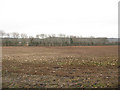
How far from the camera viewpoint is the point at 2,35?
1606 inches

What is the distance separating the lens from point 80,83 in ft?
14.7

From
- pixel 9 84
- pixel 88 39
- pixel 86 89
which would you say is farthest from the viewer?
pixel 88 39

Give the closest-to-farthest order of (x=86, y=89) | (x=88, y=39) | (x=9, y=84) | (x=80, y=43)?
(x=86, y=89) < (x=9, y=84) < (x=80, y=43) < (x=88, y=39)

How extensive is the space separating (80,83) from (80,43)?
32.5 metres

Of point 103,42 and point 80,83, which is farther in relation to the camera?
point 103,42

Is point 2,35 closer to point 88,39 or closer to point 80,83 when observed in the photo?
point 88,39

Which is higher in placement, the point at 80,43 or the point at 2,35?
the point at 2,35

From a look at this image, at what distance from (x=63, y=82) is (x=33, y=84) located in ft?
3.47

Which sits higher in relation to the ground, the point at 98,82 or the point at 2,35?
the point at 2,35

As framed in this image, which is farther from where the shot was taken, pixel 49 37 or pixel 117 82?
pixel 49 37

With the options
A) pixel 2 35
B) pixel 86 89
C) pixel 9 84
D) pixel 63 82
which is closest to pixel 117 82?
pixel 86 89

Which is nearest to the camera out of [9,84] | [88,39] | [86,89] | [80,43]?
[86,89]

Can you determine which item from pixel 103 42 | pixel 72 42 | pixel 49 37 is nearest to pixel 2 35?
pixel 49 37

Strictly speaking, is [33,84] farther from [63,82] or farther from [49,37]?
[49,37]
